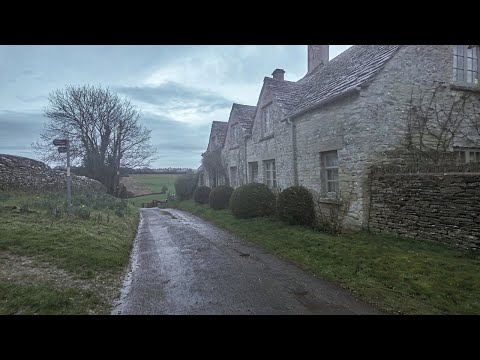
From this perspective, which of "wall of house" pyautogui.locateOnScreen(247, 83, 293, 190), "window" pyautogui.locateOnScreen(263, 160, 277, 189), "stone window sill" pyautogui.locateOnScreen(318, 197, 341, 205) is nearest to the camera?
"stone window sill" pyautogui.locateOnScreen(318, 197, 341, 205)

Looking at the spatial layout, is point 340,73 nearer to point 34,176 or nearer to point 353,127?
point 353,127

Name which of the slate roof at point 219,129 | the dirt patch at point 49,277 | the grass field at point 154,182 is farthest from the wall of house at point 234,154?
the grass field at point 154,182

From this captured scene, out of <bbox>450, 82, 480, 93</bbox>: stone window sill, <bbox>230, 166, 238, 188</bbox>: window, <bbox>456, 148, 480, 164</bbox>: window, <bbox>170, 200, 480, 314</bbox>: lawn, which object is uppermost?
<bbox>450, 82, 480, 93</bbox>: stone window sill

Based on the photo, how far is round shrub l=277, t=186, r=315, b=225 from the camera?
993 cm

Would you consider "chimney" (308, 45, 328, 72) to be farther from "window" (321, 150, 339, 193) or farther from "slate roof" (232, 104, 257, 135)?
"window" (321, 150, 339, 193)

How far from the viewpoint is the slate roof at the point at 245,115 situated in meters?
18.8

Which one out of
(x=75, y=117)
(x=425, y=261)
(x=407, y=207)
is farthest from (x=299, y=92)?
(x=75, y=117)

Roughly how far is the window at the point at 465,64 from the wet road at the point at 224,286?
393 inches

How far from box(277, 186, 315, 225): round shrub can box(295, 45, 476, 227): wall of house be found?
1.35m

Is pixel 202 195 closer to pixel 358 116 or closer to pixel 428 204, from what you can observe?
pixel 358 116

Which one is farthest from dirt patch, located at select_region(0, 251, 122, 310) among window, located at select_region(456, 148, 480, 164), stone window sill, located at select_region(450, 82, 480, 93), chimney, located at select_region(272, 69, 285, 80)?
chimney, located at select_region(272, 69, 285, 80)

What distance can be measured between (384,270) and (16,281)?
681 centimetres

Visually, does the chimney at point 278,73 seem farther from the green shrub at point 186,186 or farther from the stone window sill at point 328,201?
the green shrub at point 186,186

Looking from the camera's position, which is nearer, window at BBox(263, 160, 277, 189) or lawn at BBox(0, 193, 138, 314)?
lawn at BBox(0, 193, 138, 314)
